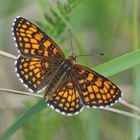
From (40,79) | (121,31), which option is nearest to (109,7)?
(121,31)

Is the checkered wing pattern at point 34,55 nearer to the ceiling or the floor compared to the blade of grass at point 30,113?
nearer to the ceiling

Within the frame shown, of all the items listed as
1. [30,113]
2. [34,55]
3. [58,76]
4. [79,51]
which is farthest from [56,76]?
[79,51]

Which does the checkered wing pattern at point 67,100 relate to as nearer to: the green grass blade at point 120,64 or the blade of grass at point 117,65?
the blade of grass at point 117,65

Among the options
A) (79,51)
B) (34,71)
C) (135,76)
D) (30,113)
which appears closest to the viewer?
(30,113)

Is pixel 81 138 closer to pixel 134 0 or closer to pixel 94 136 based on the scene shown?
pixel 94 136

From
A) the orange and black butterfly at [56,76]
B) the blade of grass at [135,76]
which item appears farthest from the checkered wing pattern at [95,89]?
the blade of grass at [135,76]

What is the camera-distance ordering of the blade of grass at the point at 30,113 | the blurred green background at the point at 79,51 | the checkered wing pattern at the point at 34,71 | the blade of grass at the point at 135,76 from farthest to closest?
1. the blurred green background at the point at 79,51
2. the blade of grass at the point at 135,76
3. the checkered wing pattern at the point at 34,71
4. the blade of grass at the point at 30,113

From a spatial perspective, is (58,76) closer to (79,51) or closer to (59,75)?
(59,75)
